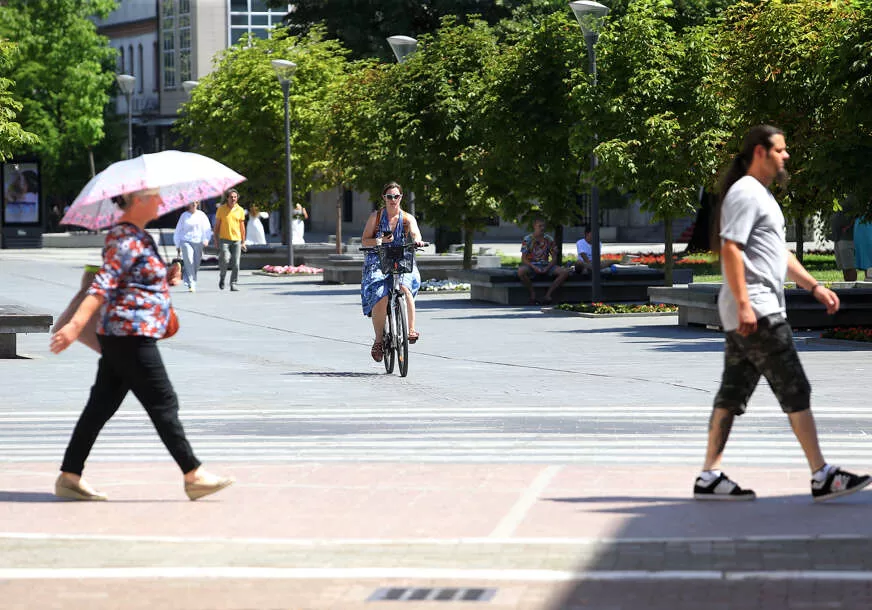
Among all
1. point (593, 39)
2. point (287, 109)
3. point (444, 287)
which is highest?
point (593, 39)

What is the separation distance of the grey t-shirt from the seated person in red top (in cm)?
1786

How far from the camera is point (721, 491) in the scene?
796cm

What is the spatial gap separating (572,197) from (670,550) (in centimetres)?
2189

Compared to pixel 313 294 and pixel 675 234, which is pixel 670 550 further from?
pixel 675 234

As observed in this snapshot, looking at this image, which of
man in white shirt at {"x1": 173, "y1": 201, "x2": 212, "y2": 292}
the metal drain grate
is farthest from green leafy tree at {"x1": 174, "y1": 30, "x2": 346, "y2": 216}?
the metal drain grate

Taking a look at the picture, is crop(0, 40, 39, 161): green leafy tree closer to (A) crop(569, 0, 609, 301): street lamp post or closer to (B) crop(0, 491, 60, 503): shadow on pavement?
(A) crop(569, 0, 609, 301): street lamp post


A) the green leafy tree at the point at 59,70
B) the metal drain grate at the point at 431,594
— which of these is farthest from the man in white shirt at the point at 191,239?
the green leafy tree at the point at 59,70

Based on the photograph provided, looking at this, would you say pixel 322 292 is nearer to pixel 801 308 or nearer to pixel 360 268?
pixel 360 268

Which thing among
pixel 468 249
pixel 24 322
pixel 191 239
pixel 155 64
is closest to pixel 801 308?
pixel 24 322

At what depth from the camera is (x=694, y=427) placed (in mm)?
10992

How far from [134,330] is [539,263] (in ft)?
60.5

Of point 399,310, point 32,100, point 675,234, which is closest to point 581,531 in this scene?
point 399,310

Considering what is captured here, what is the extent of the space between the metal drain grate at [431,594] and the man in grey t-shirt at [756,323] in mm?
2103

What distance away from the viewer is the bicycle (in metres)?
15.0
